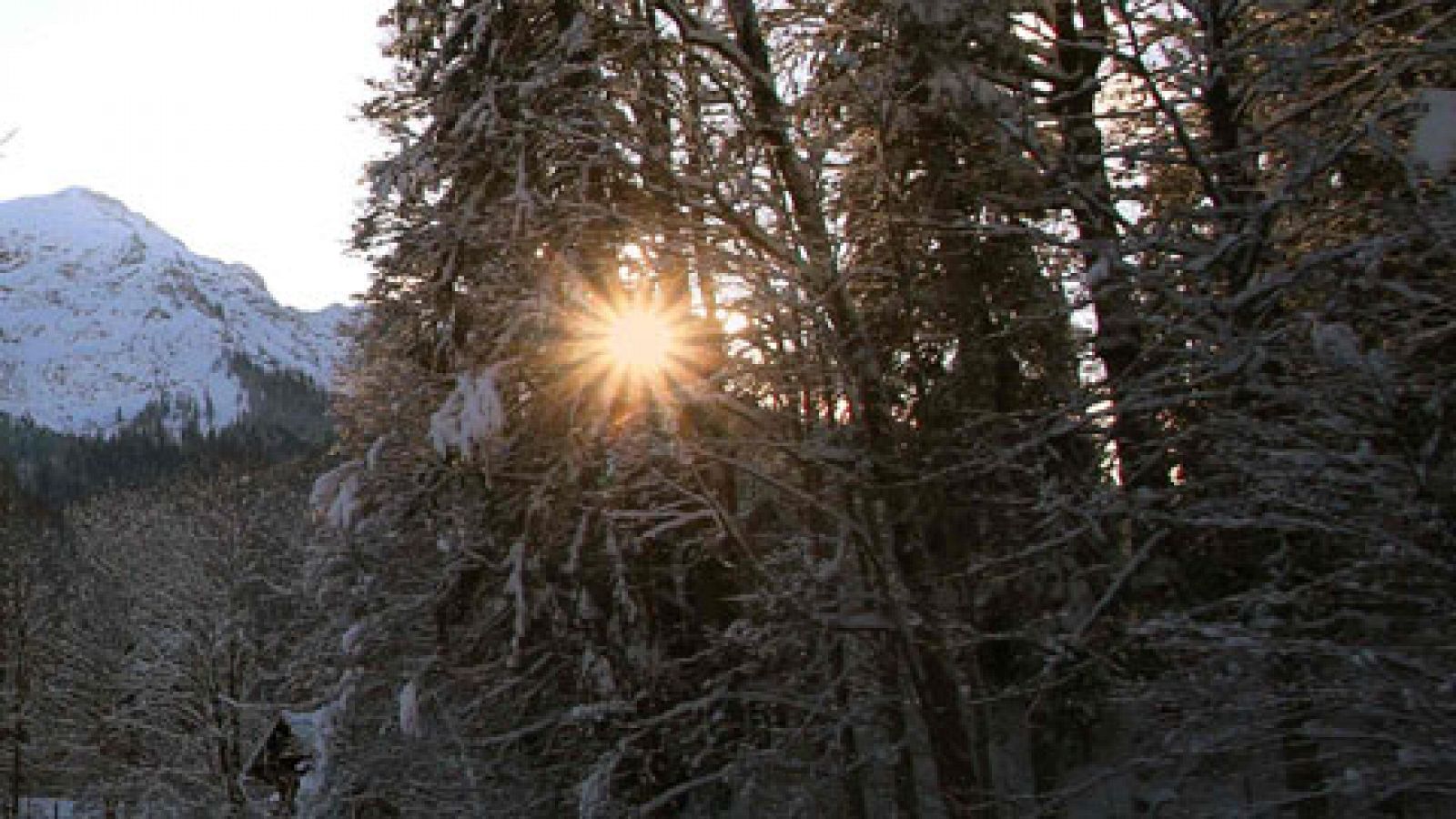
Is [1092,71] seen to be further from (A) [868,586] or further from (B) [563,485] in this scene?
(B) [563,485]

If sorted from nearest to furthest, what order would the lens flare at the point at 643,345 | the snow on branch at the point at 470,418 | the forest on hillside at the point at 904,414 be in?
the forest on hillside at the point at 904,414
the snow on branch at the point at 470,418
the lens flare at the point at 643,345

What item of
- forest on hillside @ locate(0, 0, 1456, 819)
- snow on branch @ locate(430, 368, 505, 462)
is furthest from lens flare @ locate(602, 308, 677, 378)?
snow on branch @ locate(430, 368, 505, 462)

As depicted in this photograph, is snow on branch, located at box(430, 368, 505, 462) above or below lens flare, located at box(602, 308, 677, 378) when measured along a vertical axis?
below

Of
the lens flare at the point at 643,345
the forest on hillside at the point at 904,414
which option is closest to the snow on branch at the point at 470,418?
the forest on hillside at the point at 904,414

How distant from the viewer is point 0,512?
30.3 m

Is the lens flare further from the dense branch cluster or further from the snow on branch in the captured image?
the snow on branch

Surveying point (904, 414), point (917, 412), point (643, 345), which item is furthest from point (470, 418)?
point (904, 414)

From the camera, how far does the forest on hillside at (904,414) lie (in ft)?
13.4

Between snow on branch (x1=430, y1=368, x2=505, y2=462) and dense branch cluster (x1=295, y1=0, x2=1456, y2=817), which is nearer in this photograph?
dense branch cluster (x1=295, y1=0, x2=1456, y2=817)

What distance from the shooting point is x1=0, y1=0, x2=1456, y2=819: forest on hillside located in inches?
161

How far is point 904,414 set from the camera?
Result: 31.7 feet

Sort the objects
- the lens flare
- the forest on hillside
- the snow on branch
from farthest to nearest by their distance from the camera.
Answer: the lens flare < the snow on branch < the forest on hillside

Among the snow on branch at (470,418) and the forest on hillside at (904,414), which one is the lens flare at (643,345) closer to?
the forest on hillside at (904,414)

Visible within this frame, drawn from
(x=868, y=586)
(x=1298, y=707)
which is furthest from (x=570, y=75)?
(x=1298, y=707)
